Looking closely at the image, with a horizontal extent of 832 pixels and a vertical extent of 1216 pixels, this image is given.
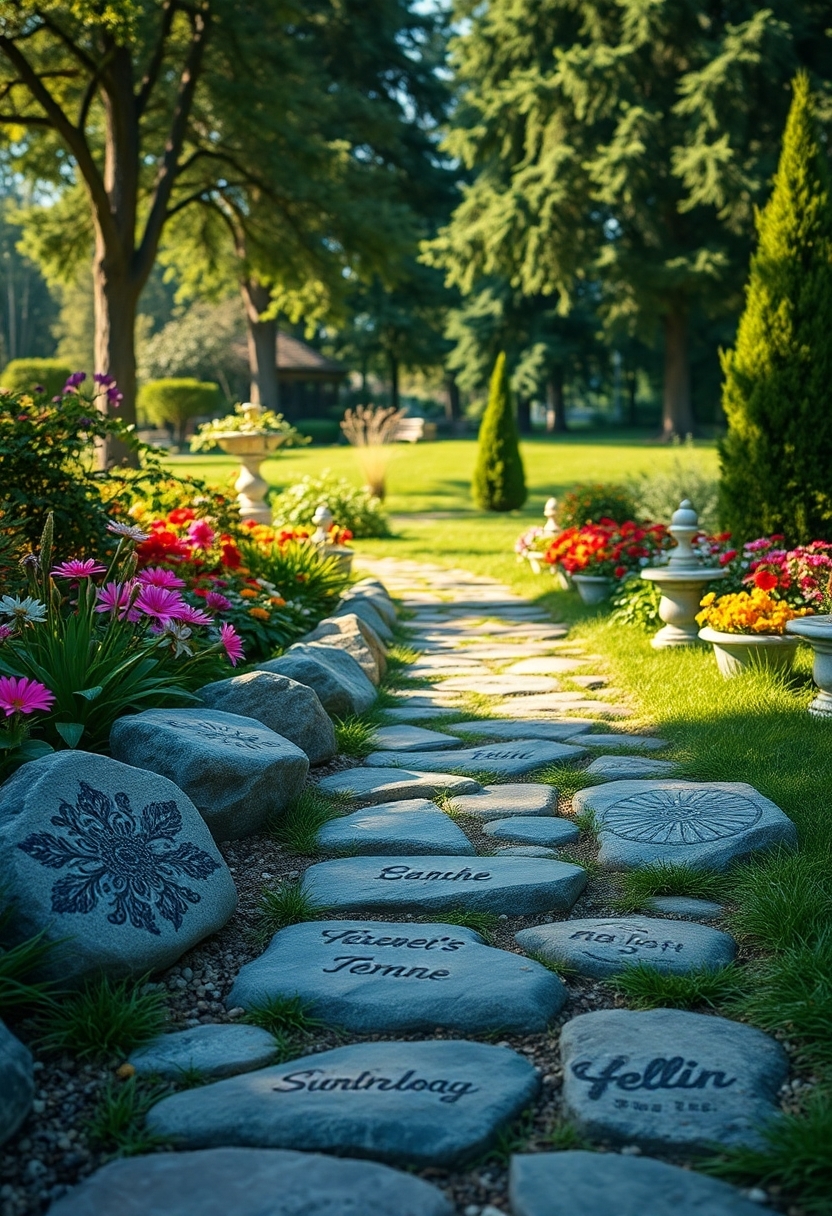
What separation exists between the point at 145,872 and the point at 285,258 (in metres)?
14.4

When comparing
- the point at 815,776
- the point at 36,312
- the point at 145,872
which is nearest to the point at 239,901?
the point at 145,872

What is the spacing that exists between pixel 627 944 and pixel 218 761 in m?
1.21

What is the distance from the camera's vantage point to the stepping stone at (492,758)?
3959mm

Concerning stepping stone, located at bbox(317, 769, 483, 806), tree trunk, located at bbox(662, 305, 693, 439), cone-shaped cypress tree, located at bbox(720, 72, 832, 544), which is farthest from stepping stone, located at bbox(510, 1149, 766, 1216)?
tree trunk, located at bbox(662, 305, 693, 439)

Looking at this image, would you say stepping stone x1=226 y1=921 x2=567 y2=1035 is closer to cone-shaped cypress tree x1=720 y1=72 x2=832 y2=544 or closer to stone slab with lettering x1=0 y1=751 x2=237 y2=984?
stone slab with lettering x1=0 y1=751 x2=237 y2=984

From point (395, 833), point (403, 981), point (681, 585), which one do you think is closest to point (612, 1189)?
point (403, 981)

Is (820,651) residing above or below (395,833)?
above

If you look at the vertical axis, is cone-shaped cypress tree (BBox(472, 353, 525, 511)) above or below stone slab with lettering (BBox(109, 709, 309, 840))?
above

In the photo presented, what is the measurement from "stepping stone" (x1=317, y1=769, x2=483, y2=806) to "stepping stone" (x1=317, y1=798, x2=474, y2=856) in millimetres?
184

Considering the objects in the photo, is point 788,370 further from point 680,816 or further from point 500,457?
point 500,457

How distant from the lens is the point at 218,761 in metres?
3.00

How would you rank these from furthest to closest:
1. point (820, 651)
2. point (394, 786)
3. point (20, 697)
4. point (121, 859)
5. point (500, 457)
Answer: point (500, 457), point (820, 651), point (394, 786), point (20, 697), point (121, 859)

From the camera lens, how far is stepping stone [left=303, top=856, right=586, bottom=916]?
2.77m

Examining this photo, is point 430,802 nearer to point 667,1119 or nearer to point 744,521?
point 667,1119
